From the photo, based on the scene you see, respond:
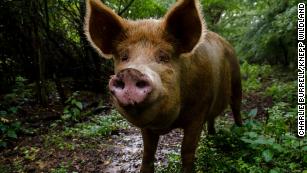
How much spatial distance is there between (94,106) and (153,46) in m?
5.39

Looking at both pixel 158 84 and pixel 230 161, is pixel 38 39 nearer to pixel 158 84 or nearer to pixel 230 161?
pixel 230 161

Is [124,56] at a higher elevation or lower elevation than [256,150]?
higher

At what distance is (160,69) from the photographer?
131 inches

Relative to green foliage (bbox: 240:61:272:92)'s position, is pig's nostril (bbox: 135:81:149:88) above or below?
below

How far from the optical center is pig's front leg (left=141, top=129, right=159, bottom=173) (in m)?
4.30

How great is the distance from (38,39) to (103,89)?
7.62 feet

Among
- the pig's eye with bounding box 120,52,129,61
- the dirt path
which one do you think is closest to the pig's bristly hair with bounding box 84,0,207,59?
the pig's eye with bounding box 120,52,129,61

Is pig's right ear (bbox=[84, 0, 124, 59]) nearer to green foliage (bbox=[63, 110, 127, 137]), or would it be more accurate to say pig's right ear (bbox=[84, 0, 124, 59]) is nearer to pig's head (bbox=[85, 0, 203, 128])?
pig's head (bbox=[85, 0, 203, 128])

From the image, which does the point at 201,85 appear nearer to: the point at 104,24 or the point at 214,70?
the point at 214,70

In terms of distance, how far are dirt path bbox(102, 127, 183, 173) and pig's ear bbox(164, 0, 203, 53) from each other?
197 cm

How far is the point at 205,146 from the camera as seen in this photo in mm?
5523

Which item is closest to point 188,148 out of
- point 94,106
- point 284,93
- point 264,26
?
point 94,106

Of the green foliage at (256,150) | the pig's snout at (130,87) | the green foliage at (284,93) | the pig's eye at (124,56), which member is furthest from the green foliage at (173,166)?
the green foliage at (284,93)

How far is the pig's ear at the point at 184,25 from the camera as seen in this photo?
11.8 ft
